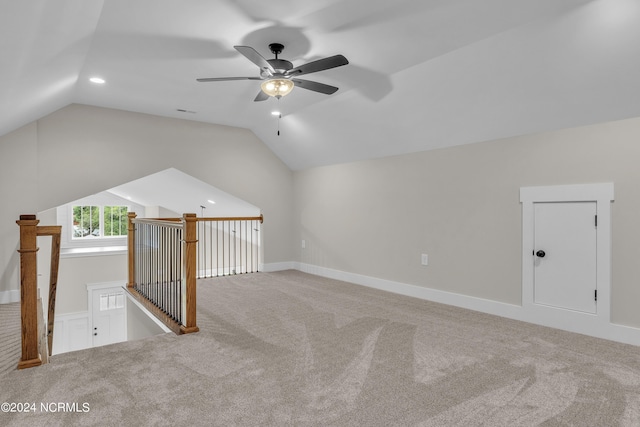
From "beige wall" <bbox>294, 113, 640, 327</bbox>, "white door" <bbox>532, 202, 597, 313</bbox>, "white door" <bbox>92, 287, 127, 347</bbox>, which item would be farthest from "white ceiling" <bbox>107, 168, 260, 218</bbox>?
"white door" <bbox>532, 202, 597, 313</bbox>

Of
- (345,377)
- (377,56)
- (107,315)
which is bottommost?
(107,315)

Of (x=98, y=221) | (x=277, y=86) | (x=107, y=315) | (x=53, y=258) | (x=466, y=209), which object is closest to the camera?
(x=53, y=258)

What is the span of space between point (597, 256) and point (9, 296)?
21.4ft

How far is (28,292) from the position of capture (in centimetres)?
256

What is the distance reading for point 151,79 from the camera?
397 cm

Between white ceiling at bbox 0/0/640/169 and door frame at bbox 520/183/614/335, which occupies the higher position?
white ceiling at bbox 0/0/640/169

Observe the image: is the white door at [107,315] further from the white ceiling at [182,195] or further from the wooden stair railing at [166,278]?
the wooden stair railing at [166,278]

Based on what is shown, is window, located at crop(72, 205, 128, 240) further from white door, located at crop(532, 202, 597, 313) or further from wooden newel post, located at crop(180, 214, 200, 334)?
white door, located at crop(532, 202, 597, 313)

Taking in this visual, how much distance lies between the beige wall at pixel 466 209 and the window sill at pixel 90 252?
197 inches

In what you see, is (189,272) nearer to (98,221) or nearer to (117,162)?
(117,162)

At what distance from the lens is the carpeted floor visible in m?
1.99

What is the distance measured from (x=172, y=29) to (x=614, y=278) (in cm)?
425

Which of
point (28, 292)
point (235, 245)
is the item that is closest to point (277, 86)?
point (28, 292)

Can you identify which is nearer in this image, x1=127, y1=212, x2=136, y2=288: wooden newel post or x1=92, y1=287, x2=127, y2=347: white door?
x1=127, y1=212, x2=136, y2=288: wooden newel post
